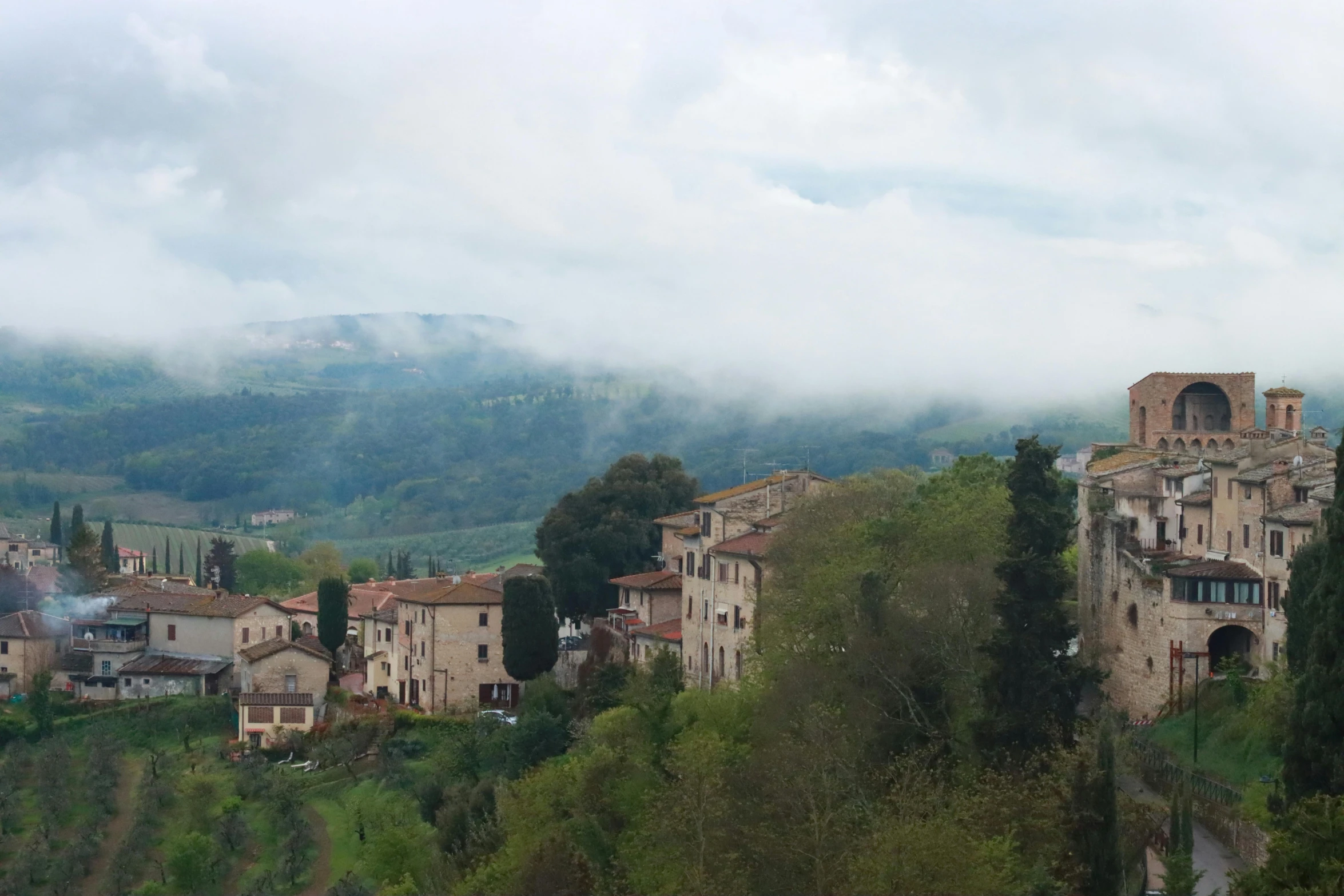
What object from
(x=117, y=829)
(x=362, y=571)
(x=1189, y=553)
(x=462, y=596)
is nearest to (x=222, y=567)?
(x=362, y=571)

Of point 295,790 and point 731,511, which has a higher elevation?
point 731,511

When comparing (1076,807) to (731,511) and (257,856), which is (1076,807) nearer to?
(731,511)

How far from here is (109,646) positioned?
91.3 m

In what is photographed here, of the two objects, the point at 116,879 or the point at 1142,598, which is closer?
the point at 1142,598

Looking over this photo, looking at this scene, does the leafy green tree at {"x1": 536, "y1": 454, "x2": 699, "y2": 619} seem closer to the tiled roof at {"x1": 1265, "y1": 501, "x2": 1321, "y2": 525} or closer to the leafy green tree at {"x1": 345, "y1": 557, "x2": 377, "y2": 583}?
the tiled roof at {"x1": 1265, "y1": 501, "x2": 1321, "y2": 525}

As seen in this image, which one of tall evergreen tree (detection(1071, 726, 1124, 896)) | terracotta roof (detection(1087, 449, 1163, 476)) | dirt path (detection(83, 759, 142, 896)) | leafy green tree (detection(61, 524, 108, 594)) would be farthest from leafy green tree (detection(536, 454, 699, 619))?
tall evergreen tree (detection(1071, 726, 1124, 896))

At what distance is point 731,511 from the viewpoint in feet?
220

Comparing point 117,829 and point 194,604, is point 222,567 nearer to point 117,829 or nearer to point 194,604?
point 194,604

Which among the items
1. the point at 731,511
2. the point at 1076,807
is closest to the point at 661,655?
the point at 731,511

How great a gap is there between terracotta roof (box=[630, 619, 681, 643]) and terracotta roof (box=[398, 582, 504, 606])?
7.99 meters

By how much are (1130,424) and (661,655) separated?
2616 centimetres

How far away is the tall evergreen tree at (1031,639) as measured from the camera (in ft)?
138

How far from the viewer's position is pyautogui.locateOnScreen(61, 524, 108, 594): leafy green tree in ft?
360

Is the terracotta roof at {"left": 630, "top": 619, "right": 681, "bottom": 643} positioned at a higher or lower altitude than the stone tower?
lower
